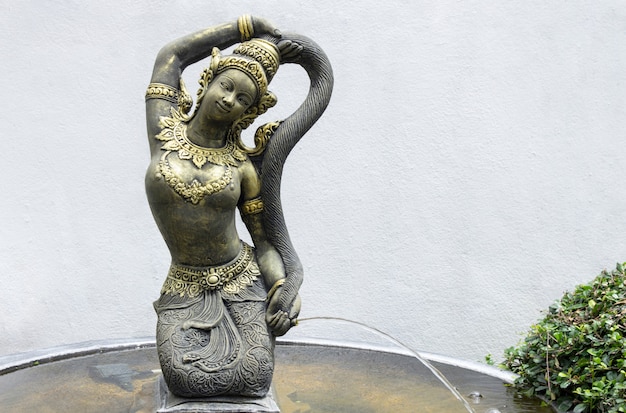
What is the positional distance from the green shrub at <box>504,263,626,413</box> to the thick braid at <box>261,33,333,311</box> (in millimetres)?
884

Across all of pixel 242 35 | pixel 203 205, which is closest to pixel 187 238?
pixel 203 205

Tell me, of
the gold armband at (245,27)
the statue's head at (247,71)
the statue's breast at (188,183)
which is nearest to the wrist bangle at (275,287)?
the statue's breast at (188,183)

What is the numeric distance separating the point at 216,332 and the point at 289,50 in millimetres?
885

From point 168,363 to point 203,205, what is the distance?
472 millimetres

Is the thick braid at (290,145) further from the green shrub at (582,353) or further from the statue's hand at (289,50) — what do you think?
the green shrub at (582,353)

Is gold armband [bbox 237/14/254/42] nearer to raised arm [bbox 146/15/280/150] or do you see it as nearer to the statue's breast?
raised arm [bbox 146/15/280/150]

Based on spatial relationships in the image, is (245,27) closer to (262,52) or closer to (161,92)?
(262,52)

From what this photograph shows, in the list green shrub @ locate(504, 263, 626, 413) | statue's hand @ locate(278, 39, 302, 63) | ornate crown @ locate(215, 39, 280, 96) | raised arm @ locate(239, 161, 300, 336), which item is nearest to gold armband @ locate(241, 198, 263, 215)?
raised arm @ locate(239, 161, 300, 336)

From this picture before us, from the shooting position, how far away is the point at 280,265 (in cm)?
255

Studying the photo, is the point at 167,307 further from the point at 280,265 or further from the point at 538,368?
the point at 538,368

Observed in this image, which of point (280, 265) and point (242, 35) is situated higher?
point (242, 35)

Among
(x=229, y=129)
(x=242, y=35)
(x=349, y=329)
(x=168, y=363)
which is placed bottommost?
(x=349, y=329)

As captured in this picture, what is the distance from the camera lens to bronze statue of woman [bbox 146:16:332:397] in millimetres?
2373

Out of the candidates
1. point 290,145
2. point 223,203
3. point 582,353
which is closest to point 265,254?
point 223,203
